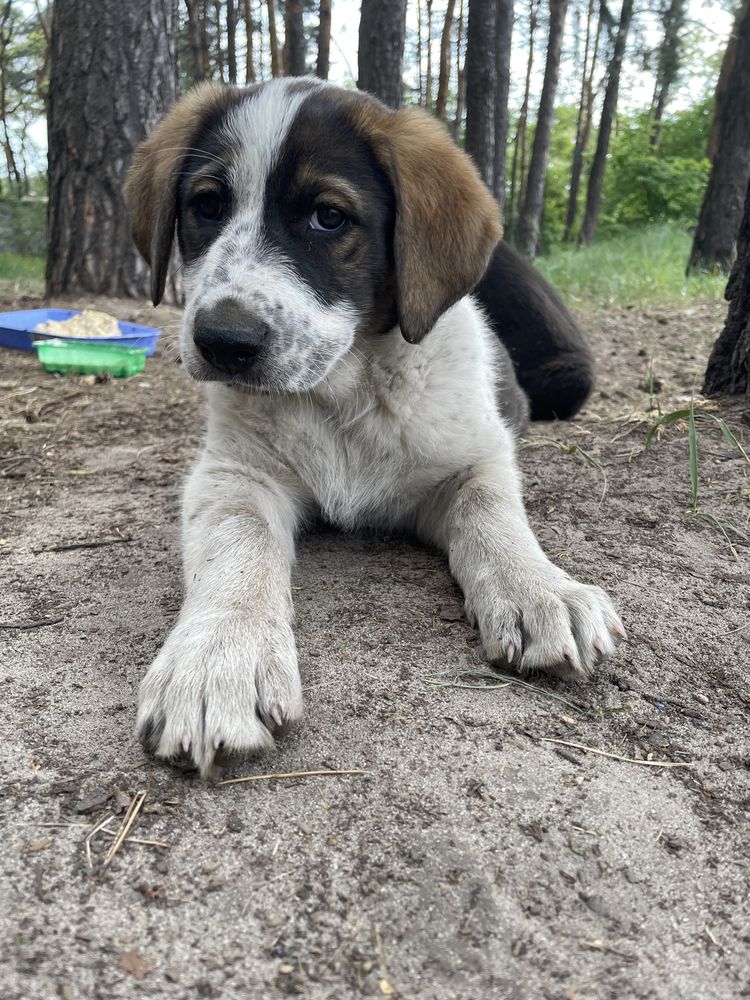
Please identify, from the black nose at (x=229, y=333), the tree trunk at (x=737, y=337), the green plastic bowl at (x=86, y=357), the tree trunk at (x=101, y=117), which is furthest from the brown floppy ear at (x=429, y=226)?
the tree trunk at (x=101, y=117)

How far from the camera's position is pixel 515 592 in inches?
81.8

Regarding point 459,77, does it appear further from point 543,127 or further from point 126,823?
point 126,823

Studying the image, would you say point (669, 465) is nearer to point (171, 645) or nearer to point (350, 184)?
point (350, 184)

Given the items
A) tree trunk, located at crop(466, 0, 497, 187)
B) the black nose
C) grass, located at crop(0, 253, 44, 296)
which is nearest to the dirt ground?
the black nose

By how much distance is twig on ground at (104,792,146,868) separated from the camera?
138 cm

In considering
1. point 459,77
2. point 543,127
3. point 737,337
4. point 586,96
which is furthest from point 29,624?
point 586,96

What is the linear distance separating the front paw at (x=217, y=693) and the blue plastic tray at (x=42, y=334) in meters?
4.00

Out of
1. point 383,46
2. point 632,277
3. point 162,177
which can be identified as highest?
point 383,46

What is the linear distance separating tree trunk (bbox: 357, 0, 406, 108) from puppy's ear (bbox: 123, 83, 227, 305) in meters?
A: 5.83

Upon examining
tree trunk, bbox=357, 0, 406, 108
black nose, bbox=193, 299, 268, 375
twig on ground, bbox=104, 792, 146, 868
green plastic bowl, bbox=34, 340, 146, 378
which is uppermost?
tree trunk, bbox=357, 0, 406, 108

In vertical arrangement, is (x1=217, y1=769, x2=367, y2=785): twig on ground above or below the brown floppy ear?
below

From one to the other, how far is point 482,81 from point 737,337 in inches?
282

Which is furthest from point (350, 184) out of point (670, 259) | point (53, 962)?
point (670, 259)

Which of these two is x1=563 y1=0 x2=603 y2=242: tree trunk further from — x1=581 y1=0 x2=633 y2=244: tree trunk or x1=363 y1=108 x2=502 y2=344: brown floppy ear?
x1=363 y1=108 x2=502 y2=344: brown floppy ear
